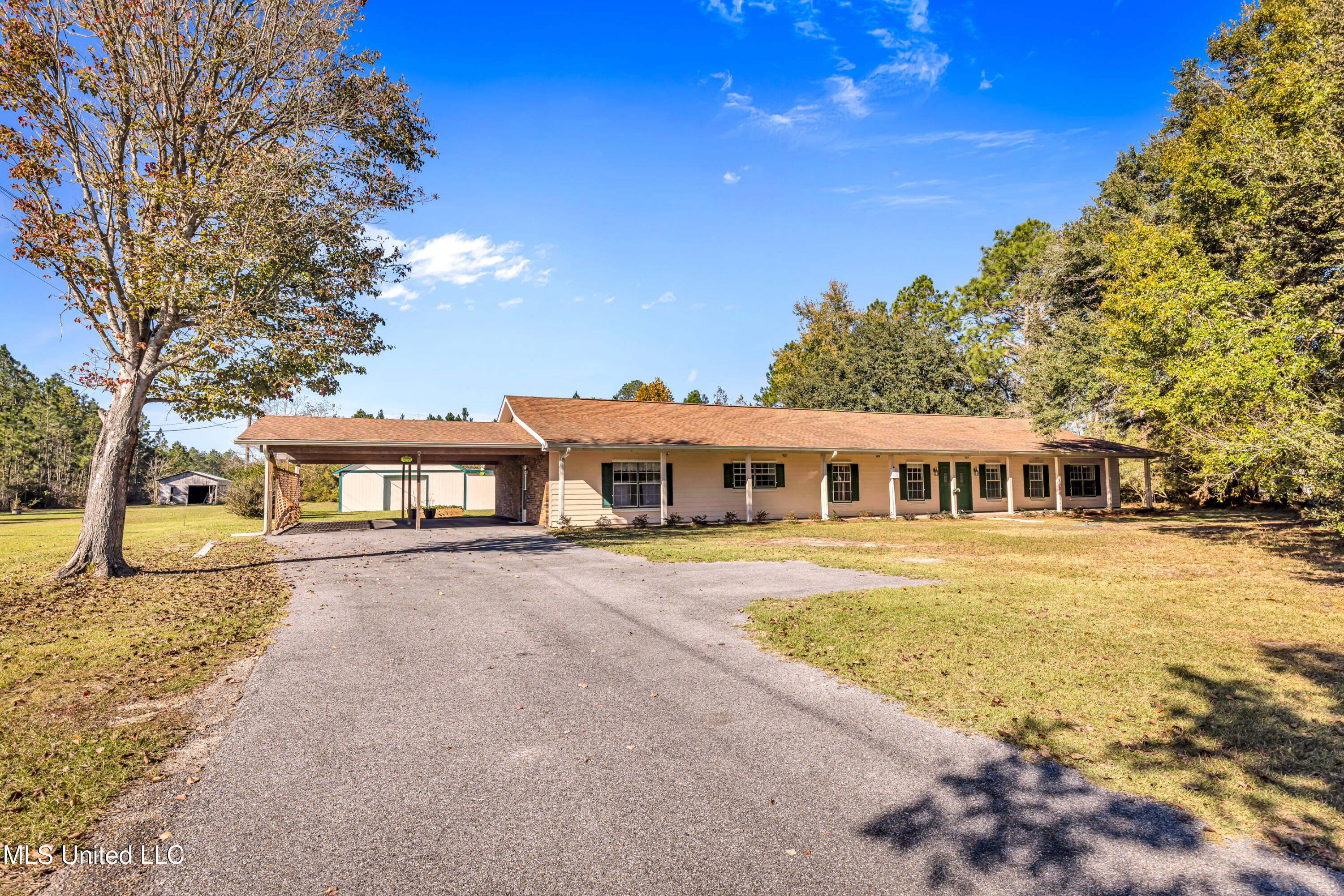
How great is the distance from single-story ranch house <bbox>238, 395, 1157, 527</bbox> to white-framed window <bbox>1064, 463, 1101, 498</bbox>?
50 millimetres

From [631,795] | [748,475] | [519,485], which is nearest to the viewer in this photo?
[631,795]

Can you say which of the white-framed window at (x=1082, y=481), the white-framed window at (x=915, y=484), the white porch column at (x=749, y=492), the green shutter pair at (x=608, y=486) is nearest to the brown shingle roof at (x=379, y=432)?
the green shutter pair at (x=608, y=486)

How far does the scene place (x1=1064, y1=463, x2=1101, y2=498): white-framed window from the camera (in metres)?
27.3

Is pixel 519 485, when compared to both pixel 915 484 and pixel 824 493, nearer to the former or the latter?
pixel 824 493

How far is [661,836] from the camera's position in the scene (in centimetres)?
303

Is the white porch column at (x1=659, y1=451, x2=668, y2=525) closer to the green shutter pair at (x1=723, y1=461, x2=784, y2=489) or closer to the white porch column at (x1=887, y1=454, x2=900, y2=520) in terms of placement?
the green shutter pair at (x1=723, y1=461, x2=784, y2=489)

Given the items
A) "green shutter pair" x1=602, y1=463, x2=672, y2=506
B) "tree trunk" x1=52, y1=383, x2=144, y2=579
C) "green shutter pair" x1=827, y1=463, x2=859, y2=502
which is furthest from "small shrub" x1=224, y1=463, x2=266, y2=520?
"green shutter pair" x1=827, y1=463, x2=859, y2=502

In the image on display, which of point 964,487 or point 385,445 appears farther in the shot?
point 964,487

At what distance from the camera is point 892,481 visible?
23.2 metres

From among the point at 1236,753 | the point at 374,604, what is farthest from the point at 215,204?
the point at 1236,753

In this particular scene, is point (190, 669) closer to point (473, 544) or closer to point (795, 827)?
point (795, 827)

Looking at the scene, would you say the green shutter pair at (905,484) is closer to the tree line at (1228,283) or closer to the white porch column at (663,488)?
the tree line at (1228,283)

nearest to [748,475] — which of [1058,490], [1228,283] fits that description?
[1228,283]

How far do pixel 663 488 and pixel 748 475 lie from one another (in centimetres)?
296
